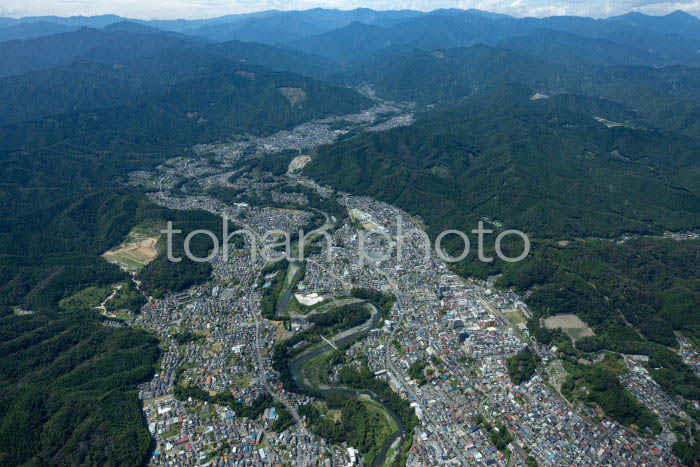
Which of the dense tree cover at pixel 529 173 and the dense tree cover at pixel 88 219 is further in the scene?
the dense tree cover at pixel 529 173

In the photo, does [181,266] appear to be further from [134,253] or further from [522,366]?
[522,366]

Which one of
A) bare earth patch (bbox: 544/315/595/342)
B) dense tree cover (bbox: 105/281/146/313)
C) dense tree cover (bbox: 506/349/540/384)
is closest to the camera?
dense tree cover (bbox: 506/349/540/384)

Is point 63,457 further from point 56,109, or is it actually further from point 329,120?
point 56,109

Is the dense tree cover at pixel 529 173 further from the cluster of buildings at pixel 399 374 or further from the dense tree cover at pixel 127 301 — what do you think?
the dense tree cover at pixel 127 301

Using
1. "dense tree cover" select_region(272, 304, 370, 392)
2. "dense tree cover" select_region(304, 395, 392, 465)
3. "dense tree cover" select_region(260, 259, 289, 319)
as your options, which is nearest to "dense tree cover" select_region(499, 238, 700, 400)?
"dense tree cover" select_region(272, 304, 370, 392)

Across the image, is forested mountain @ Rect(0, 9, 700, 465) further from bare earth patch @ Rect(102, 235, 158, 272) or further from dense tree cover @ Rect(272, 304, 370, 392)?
dense tree cover @ Rect(272, 304, 370, 392)

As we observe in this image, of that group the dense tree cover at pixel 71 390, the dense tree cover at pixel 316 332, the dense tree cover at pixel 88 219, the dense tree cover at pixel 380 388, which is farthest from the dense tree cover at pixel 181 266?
the dense tree cover at pixel 380 388

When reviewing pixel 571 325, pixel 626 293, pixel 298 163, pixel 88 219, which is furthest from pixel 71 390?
pixel 298 163
